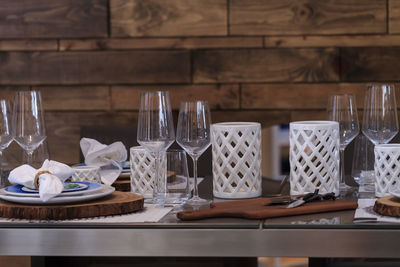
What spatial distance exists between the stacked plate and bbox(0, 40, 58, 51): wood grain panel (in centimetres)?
208

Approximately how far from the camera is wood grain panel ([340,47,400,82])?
304cm

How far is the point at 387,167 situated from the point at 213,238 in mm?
459

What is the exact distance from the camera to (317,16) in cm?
307

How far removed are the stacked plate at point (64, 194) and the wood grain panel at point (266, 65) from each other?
1918 mm

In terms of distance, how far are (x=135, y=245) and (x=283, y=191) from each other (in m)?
0.52

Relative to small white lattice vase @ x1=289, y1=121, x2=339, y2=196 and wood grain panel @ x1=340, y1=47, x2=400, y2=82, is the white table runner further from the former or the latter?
wood grain panel @ x1=340, y1=47, x2=400, y2=82

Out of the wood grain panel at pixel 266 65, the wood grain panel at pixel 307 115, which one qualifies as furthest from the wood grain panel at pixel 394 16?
the wood grain panel at pixel 307 115

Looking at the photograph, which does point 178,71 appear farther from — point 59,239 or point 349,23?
point 59,239

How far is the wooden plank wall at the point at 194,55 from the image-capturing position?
3.07 meters

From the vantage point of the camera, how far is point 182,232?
1077 millimetres

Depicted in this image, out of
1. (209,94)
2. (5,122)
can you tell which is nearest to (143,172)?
(5,122)

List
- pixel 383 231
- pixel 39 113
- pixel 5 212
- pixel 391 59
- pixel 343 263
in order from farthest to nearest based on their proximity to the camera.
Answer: pixel 391 59 < pixel 343 263 < pixel 39 113 < pixel 5 212 < pixel 383 231

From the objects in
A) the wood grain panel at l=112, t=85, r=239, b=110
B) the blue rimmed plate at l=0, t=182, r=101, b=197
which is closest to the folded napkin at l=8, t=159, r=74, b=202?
the blue rimmed plate at l=0, t=182, r=101, b=197

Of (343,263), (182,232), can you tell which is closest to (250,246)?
(182,232)
